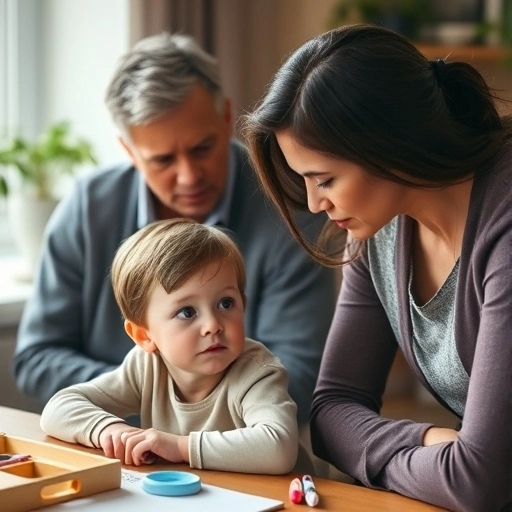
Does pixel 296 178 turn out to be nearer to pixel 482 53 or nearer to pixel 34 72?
pixel 34 72

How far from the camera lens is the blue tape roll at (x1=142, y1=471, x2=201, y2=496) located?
1.35 metres

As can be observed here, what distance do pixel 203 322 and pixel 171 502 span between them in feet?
1.11

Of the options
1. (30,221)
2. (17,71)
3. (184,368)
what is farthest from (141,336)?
(17,71)

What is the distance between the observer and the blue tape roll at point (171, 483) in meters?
1.35

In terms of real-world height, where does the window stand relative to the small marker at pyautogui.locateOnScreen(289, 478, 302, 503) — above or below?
above

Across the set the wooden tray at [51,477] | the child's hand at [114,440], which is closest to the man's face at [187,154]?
the child's hand at [114,440]

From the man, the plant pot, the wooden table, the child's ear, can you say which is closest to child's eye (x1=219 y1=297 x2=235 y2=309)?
the child's ear

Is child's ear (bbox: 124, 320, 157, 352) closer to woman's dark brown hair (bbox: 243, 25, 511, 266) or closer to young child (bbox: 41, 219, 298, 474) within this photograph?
young child (bbox: 41, 219, 298, 474)

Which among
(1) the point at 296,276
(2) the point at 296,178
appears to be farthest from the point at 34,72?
(2) the point at 296,178

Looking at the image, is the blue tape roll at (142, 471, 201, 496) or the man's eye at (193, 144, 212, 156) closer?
the blue tape roll at (142, 471, 201, 496)

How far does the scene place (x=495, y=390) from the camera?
1380mm

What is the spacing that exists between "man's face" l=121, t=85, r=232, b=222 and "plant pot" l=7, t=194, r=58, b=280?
0.73 meters

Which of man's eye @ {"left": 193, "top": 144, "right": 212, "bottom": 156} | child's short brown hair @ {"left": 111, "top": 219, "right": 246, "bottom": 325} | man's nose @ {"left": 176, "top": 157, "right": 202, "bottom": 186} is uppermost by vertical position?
man's eye @ {"left": 193, "top": 144, "right": 212, "bottom": 156}

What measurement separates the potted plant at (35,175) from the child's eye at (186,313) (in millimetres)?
1527
